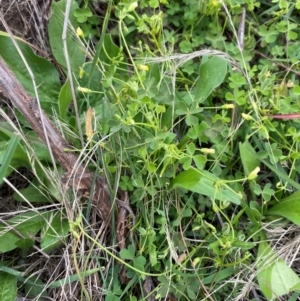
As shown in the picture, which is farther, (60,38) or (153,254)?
(60,38)

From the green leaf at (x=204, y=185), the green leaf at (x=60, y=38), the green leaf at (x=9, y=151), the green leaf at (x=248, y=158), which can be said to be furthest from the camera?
the green leaf at (x=60, y=38)

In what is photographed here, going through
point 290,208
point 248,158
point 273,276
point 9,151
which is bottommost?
point 273,276

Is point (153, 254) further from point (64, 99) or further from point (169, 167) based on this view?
point (64, 99)

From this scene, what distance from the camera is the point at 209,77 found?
1.27 m

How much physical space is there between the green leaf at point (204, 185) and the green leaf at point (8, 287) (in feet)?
1.69

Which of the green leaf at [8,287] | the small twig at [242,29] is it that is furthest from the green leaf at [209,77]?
the green leaf at [8,287]

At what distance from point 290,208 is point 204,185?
247 millimetres

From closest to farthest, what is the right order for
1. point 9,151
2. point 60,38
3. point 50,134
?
point 9,151 → point 50,134 → point 60,38

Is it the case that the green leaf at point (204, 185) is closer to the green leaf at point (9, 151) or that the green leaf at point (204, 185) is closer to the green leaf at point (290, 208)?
the green leaf at point (290, 208)

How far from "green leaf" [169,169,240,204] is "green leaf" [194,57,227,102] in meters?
0.23

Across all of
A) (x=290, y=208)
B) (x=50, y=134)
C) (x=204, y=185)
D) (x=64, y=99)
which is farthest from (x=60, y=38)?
(x=290, y=208)

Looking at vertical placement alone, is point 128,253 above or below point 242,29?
below

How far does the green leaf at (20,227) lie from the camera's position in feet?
3.99

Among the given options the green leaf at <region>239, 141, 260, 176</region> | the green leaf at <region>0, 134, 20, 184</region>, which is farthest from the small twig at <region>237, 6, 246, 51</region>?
the green leaf at <region>0, 134, 20, 184</region>
